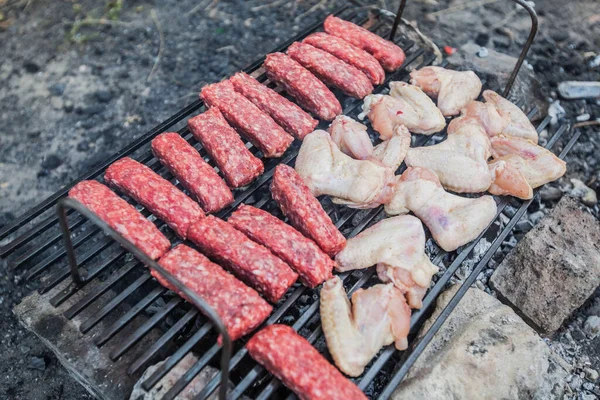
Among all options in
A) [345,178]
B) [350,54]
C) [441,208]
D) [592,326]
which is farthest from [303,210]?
[592,326]

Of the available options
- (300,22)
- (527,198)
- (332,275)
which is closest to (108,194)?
(332,275)

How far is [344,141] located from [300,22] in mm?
2812

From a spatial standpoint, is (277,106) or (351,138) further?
(277,106)

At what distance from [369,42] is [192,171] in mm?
1888

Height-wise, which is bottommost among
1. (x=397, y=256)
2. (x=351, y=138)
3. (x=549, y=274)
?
(x=549, y=274)

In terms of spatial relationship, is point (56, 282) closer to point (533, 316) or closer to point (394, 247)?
point (394, 247)

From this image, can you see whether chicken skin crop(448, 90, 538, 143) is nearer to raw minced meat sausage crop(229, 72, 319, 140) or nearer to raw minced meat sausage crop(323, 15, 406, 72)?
raw minced meat sausage crop(323, 15, 406, 72)

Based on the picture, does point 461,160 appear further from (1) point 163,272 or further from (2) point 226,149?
(1) point 163,272

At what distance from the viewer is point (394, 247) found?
10.7 ft

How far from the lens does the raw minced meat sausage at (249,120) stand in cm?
370

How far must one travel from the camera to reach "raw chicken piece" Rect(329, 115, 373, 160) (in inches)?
148

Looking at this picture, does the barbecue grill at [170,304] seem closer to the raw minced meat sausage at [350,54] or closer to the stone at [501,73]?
the raw minced meat sausage at [350,54]

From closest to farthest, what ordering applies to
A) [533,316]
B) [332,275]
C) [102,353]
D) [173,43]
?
[102,353] < [332,275] < [533,316] < [173,43]

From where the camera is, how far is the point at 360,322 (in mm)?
2975
